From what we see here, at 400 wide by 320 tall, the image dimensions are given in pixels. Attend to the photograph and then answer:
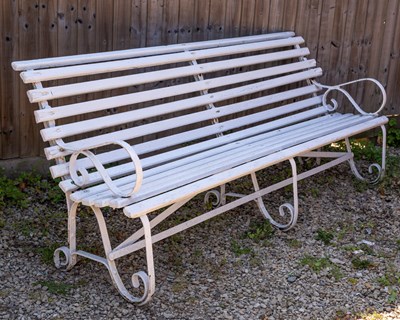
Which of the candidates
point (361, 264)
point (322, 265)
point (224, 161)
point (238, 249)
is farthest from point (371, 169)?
point (224, 161)

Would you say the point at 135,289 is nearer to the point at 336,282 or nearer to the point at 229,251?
the point at 229,251

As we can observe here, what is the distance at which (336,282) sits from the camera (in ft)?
14.3

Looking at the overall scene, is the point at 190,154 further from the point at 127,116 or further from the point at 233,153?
the point at 127,116

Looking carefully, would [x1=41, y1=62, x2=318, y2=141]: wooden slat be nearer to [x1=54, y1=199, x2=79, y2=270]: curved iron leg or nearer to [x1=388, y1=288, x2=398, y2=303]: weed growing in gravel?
[x1=54, y1=199, x2=79, y2=270]: curved iron leg

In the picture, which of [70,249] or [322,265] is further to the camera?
[322,265]

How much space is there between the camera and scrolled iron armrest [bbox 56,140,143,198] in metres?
3.64

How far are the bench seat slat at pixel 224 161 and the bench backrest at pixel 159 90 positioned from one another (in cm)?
24

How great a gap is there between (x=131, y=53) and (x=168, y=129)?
0.58m

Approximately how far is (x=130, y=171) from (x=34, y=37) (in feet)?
4.48

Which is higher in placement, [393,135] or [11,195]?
[11,195]

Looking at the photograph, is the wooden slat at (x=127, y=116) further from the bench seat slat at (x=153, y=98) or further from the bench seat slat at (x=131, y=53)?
the bench seat slat at (x=131, y=53)

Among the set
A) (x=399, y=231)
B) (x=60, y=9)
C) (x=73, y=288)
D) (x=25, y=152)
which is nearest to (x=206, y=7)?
(x=60, y=9)

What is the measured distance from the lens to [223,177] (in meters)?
4.23

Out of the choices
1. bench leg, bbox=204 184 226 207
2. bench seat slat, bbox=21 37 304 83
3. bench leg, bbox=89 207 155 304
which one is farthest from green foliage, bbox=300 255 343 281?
bench seat slat, bbox=21 37 304 83
